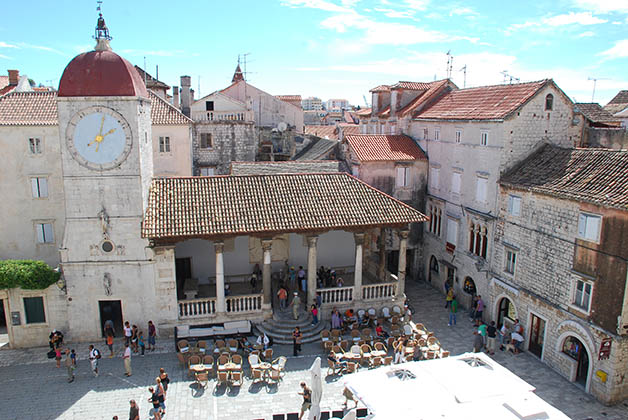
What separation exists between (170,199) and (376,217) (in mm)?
10211

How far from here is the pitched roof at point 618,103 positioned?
45.0 metres

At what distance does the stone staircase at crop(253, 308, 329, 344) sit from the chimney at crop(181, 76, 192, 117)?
27359mm

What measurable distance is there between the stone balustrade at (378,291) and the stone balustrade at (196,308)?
7.88 meters

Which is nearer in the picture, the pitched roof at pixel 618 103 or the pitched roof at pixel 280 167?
the pitched roof at pixel 280 167

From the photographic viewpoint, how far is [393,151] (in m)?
32.7

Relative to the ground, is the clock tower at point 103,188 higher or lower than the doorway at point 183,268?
higher

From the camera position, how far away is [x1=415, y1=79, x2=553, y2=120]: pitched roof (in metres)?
25.3

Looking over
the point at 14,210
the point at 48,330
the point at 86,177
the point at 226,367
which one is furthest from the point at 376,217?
the point at 14,210

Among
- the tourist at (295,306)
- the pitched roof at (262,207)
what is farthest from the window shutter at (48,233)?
the tourist at (295,306)

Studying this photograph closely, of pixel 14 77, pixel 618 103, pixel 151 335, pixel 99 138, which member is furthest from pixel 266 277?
pixel 618 103

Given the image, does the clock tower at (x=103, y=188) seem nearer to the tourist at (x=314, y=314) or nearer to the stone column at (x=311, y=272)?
the stone column at (x=311, y=272)

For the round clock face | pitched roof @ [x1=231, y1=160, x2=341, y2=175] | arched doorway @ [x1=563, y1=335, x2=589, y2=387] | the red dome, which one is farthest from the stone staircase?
the red dome

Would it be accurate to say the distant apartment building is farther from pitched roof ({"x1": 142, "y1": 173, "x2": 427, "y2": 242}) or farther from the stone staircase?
the stone staircase

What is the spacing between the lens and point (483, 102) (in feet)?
93.5
